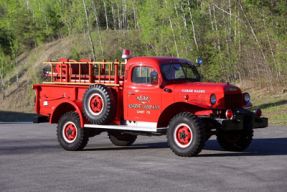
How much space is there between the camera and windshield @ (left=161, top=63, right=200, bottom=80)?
1044cm

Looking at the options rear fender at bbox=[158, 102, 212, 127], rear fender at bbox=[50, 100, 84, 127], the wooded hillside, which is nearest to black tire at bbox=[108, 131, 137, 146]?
rear fender at bbox=[50, 100, 84, 127]

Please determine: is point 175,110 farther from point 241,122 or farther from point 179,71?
point 241,122

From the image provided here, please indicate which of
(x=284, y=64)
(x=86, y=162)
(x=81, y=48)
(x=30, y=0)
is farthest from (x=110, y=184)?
(x=30, y=0)

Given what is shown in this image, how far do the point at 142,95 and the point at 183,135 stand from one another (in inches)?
62.6

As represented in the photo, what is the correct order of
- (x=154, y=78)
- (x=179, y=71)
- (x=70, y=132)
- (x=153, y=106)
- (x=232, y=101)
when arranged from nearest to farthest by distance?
(x=232, y=101), (x=154, y=78), (x=153, y=106), (x=179, y=71), (x=70, y=132)

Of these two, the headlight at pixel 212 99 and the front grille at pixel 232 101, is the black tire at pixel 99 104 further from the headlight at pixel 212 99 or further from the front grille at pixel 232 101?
the front grille at pixel 232 101

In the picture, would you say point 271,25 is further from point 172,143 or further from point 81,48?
point 81,48

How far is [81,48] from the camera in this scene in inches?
1983

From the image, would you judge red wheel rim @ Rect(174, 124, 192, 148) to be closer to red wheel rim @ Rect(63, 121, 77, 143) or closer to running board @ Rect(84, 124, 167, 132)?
running board @ Rect(84, 124, 167, 132)

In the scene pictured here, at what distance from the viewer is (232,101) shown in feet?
32.5

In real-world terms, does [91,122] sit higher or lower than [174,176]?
higher

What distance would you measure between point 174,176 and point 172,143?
2.20 meters

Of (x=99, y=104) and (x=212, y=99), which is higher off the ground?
Result: (x=212, y=99)

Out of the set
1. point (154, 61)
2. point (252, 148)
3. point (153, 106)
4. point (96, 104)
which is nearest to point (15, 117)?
point (96, 104)
